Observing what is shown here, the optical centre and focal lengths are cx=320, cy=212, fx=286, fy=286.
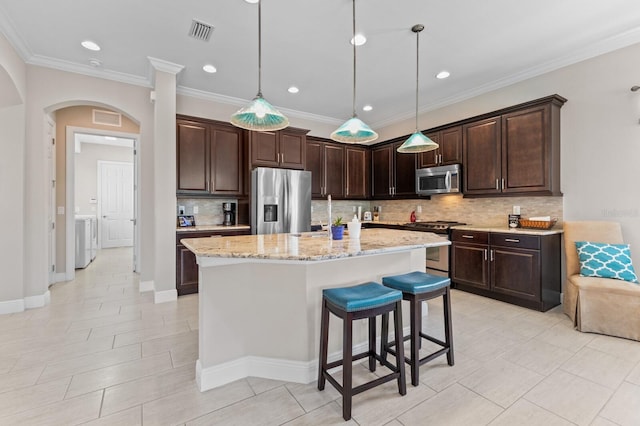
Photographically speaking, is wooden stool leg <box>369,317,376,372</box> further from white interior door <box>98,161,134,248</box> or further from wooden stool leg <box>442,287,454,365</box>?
white interior door <box>98,161,134,248</box>

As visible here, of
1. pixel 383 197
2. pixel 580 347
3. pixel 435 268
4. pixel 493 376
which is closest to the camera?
pixel 493 376

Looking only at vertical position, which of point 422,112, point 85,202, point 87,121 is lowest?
point 85,202

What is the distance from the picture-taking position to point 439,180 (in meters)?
4.50

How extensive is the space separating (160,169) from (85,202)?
19.4 ft

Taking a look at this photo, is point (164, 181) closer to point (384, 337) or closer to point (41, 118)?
point (41, 118)

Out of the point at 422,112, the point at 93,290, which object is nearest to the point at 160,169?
the point at 93,290

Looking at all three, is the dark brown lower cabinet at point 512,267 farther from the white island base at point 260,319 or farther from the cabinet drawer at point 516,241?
the white island base at point 260,319

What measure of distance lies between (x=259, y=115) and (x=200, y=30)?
151 centimetres

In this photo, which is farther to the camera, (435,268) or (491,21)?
(435,268)

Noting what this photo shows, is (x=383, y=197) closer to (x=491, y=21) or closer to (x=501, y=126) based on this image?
(x=501, y=126)

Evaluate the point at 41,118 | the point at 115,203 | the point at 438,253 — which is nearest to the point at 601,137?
the point at 438,253

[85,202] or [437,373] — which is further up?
[85,202]

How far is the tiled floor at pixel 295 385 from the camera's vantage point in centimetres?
164

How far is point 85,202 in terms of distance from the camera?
7730mm
